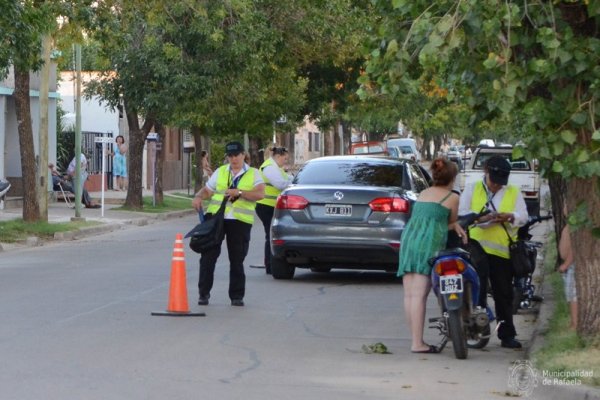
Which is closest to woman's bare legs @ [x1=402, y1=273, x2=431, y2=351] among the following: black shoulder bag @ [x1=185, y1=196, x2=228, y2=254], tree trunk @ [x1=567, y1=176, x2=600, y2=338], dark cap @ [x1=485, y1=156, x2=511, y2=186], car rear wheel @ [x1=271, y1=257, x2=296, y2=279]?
dark cap @ [x1=485, y1=156, x2=511, y2=186]

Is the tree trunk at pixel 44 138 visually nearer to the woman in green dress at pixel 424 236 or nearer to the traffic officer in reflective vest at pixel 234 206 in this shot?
the traffic officer in reflective vest at pixel 234 206

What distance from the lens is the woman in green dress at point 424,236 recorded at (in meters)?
10.5

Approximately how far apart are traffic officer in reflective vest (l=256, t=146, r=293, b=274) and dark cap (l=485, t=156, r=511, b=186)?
6.27 metres

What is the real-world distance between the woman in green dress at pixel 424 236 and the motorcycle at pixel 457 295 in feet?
0.45

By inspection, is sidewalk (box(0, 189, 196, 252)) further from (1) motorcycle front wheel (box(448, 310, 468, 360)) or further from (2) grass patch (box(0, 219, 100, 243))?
(1) motorcycle front wheel (box(448, 310, 468, 360))

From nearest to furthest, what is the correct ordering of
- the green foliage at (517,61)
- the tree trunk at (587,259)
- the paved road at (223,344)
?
1. the green foliage at (517,61)
2. the paved road at (223,344)
3. the tree trunk at (587,259)

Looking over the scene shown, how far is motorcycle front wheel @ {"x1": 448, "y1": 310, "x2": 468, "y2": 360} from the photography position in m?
10.1

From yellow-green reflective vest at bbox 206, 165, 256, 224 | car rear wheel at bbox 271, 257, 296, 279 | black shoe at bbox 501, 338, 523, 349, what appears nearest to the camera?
black shoe at bbox 501, 338, 523, 349

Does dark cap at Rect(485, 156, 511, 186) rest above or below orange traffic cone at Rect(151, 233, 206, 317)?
above

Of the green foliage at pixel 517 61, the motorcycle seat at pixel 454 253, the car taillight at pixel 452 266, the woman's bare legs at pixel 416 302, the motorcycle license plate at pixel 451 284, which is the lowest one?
the woman's bare legs at pixel 416 302

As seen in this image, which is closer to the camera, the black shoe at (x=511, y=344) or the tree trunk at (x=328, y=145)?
the black shoe at (x=511, y=344)

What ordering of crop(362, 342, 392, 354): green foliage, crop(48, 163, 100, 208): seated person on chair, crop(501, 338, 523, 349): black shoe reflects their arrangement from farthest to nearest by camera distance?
1. crop(48, 163, 100, 208): seated person on chair
2. crop(501, 338, 523, 349): black shoe
3. crop(362, 342, 392, 354): green foliage

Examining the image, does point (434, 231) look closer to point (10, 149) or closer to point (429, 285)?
point (429, 285)

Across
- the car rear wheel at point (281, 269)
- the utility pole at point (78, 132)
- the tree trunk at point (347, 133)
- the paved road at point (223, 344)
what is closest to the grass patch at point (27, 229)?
the utility pole at point (78, 132)
